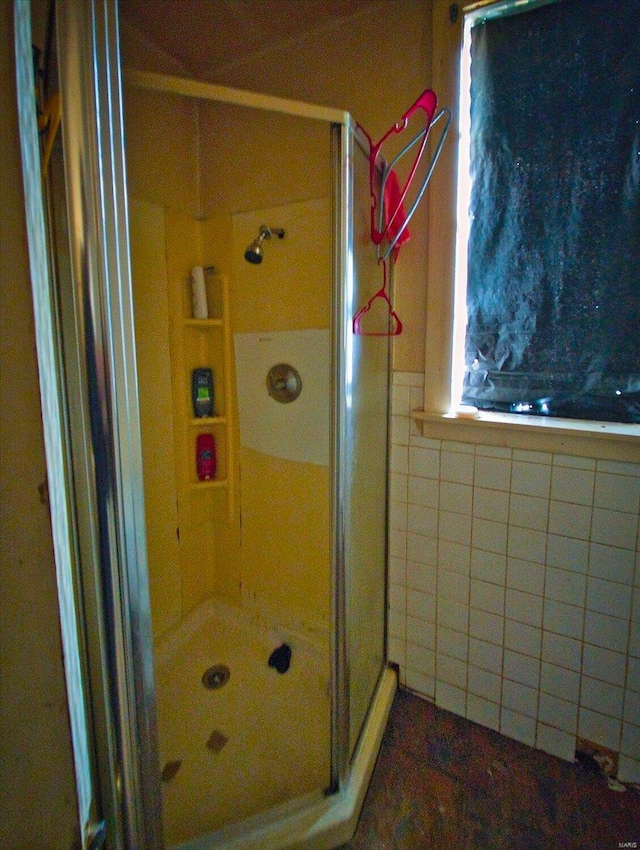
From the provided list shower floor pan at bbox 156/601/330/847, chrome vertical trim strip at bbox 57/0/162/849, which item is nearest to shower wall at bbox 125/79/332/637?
shower floor pan at bbox 156/601/330/847

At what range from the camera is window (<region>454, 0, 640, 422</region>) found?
1112 millimetres

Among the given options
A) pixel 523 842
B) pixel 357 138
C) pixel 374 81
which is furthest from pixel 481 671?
pixel 374 81

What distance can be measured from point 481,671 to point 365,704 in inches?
16.2

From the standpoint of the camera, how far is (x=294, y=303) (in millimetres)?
1493

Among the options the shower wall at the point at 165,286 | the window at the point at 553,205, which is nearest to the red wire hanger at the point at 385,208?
the window at the point at 553,205

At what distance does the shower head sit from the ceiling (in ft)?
1.95

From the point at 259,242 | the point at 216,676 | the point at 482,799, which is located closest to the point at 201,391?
the point at 259,242

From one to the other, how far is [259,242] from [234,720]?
1.61m

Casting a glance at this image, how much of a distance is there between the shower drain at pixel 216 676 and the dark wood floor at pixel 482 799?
61 centimetres

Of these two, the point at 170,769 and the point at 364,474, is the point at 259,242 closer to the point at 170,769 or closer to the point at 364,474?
the point at 364,474

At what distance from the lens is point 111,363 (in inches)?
18.2

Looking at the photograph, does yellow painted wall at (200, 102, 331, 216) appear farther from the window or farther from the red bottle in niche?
the red bottle in niche

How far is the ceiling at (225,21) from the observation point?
48.5 inches

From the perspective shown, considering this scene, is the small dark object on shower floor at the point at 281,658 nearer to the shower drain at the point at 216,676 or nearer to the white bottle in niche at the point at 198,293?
the shower drain at the point at 216,676
